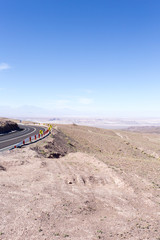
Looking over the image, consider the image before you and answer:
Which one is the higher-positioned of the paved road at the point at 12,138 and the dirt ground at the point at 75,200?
the paved road at the point at 12,138

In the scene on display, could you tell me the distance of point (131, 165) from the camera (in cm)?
2083

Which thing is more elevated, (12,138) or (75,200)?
(12,138)

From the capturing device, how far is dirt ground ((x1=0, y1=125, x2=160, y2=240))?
8203 mm

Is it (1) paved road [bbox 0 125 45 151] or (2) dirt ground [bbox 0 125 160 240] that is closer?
(2) dirt ground [bbox 0 125 160 240]

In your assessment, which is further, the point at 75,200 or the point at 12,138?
the point at 12,138

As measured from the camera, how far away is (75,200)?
37.5ft

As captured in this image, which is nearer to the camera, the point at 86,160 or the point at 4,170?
the point at 4,170

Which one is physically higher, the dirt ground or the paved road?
the paved road

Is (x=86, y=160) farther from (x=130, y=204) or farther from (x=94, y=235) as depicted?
(x=94, y=235)

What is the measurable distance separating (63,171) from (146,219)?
8300 mm

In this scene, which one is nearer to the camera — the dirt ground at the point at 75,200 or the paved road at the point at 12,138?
the dirt ground at the point at 75,200

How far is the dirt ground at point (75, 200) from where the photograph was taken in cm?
820

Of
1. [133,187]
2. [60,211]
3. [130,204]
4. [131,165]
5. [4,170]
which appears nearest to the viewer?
[60,211]

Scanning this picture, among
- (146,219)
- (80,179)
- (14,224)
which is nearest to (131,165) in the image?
(80,179)
